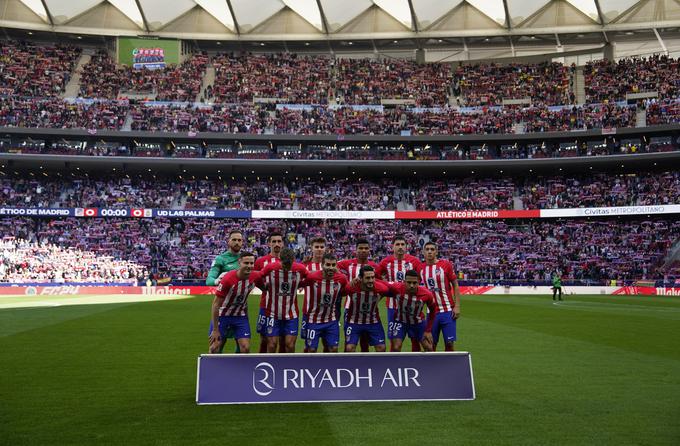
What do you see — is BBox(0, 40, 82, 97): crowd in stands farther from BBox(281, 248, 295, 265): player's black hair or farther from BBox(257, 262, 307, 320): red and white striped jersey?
BBox(281, 248, 295, 265): player's black hair

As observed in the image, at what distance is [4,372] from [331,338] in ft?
19.4

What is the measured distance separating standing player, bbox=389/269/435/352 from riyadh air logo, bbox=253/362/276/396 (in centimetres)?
236

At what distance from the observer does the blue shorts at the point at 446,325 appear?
442 inches

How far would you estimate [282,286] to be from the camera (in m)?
10.0

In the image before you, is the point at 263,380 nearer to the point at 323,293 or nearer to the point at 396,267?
the point at 323,293

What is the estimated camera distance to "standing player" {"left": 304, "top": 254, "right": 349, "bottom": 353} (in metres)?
10.0

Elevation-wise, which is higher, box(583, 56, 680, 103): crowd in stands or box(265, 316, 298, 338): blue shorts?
box(583, 56, 680, 103): crowd in stands

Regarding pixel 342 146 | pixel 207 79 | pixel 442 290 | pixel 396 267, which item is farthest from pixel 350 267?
pixel 207 79

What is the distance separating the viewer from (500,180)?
59.5 meters

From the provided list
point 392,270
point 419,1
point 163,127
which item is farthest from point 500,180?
point 392,270

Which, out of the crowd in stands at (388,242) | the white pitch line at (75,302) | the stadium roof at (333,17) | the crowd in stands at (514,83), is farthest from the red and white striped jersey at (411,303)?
the crowd in stands at (514,83)

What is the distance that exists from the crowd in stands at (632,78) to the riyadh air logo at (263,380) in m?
56.9

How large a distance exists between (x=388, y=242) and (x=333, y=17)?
2265 cm

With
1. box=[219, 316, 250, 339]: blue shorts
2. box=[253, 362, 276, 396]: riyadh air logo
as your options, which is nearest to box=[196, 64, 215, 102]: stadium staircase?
box=[219, 316, 250, 339]: blue shorts
